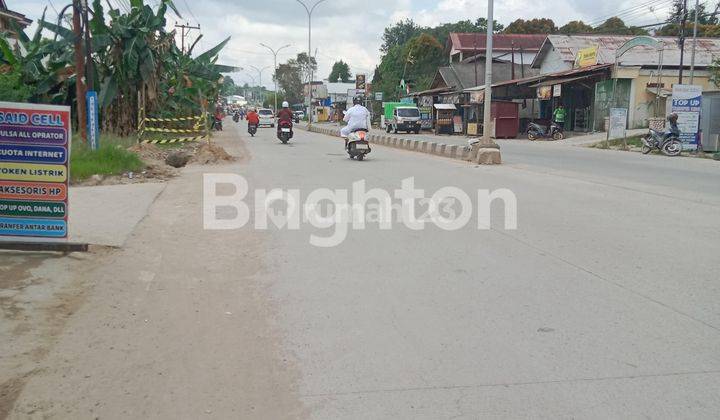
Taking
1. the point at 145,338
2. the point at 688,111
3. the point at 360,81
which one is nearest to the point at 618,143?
the point at 688,111

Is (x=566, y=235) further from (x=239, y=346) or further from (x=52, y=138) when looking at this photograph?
(x=52, y=138)

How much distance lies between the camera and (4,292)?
551 centimetres

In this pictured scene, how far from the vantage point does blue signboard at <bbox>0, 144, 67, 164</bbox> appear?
→ 21.9ft

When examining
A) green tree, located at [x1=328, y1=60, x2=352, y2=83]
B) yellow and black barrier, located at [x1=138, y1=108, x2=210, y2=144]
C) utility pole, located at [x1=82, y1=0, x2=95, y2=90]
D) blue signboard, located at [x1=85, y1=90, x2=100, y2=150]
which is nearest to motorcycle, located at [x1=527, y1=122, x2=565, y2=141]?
yellow and black barrier, located at [x1=138, y1=108, x2=210, y2=144]

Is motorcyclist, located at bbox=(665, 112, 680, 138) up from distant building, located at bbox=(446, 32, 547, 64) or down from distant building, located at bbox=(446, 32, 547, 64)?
down

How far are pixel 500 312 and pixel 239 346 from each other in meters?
2.07

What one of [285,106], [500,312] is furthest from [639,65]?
[500,312]

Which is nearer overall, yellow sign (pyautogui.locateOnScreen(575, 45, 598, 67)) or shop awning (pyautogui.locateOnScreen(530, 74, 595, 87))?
shop awning (pyautogui.locateOnScreen(530, 74, 595, 87))

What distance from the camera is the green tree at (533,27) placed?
86.6 meters

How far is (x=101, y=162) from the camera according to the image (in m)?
14.6

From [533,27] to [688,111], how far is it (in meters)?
67.4

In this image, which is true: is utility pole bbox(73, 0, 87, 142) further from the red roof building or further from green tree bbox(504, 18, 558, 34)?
green tree bbox(504, 18, 558, 34)

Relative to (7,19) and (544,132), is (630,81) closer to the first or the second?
(544,132)

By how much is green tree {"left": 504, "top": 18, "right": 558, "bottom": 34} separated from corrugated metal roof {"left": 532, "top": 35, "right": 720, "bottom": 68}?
3884 centimetres
